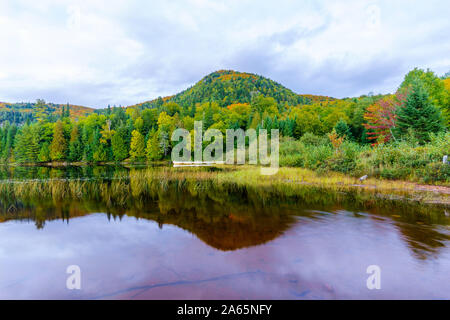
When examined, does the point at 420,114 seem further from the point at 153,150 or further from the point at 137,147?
the point at 137,147

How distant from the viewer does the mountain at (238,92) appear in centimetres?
14314

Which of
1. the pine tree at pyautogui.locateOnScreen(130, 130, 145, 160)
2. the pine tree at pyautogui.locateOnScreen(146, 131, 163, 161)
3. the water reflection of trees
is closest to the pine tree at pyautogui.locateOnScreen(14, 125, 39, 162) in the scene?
the pine tree at pyautogui.locateOnScreen(130, 130, 145, 160)

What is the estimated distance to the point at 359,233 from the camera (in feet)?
26.7

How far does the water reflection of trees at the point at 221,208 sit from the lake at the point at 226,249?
7 centimetres

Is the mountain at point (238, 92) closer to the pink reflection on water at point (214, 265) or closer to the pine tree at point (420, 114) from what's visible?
the pine tree at point (420, 114)

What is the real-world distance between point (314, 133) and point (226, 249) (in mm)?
53886

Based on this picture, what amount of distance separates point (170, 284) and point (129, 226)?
5009 millimetres

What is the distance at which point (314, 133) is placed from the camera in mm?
55688

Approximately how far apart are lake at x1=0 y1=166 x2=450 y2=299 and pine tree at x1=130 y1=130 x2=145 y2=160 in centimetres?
5867

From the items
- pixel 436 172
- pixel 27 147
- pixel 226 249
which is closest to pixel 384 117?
pixel 436 172

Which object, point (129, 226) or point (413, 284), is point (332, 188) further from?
point (129, 226)

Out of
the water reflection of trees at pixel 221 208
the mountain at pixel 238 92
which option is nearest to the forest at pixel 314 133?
the water reflection of trees at pixel 221 208

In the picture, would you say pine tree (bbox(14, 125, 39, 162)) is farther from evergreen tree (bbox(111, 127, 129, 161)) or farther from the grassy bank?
the grassy bank
